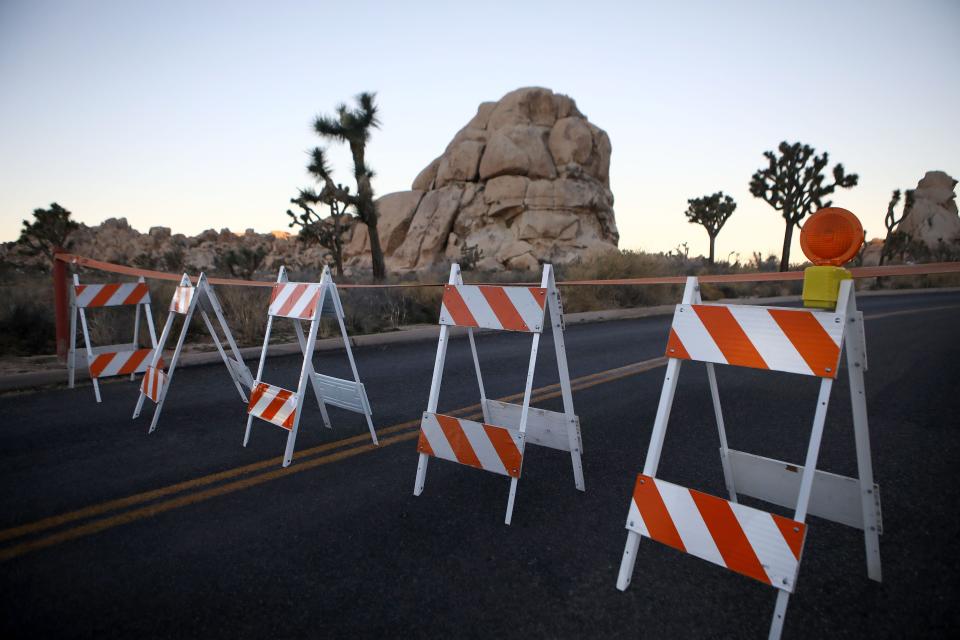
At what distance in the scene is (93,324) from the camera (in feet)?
31.7

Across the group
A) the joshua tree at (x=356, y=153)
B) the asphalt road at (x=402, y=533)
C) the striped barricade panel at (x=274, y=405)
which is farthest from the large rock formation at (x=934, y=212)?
the striped barricade panel at (x=274, y=405)

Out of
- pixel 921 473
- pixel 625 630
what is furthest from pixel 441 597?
pixel 921 473

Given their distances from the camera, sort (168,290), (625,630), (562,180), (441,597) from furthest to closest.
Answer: (562,180)
(168,290)
(441,597)
(625,630)

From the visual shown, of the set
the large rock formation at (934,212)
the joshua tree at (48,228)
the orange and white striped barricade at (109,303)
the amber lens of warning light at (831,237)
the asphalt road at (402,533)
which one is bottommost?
the asphalt road at (402,533)

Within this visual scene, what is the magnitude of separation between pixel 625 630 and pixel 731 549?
0.61 meters

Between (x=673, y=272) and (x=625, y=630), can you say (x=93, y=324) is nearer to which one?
(x=625, y=630)

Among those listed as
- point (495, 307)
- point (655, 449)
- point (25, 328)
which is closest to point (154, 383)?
point (495, 307)

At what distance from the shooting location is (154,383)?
535 cm

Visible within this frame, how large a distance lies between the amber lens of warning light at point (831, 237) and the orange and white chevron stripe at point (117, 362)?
6424mm

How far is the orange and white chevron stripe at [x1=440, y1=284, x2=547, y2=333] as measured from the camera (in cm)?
361

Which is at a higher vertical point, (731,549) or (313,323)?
(313,323)

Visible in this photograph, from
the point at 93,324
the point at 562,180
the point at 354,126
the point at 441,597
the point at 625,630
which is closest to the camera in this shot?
the point at 625,630

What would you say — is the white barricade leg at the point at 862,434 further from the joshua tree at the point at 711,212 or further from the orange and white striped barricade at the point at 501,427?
the joshua tree at the point at 711,212

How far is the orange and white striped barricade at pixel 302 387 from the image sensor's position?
437 cm
